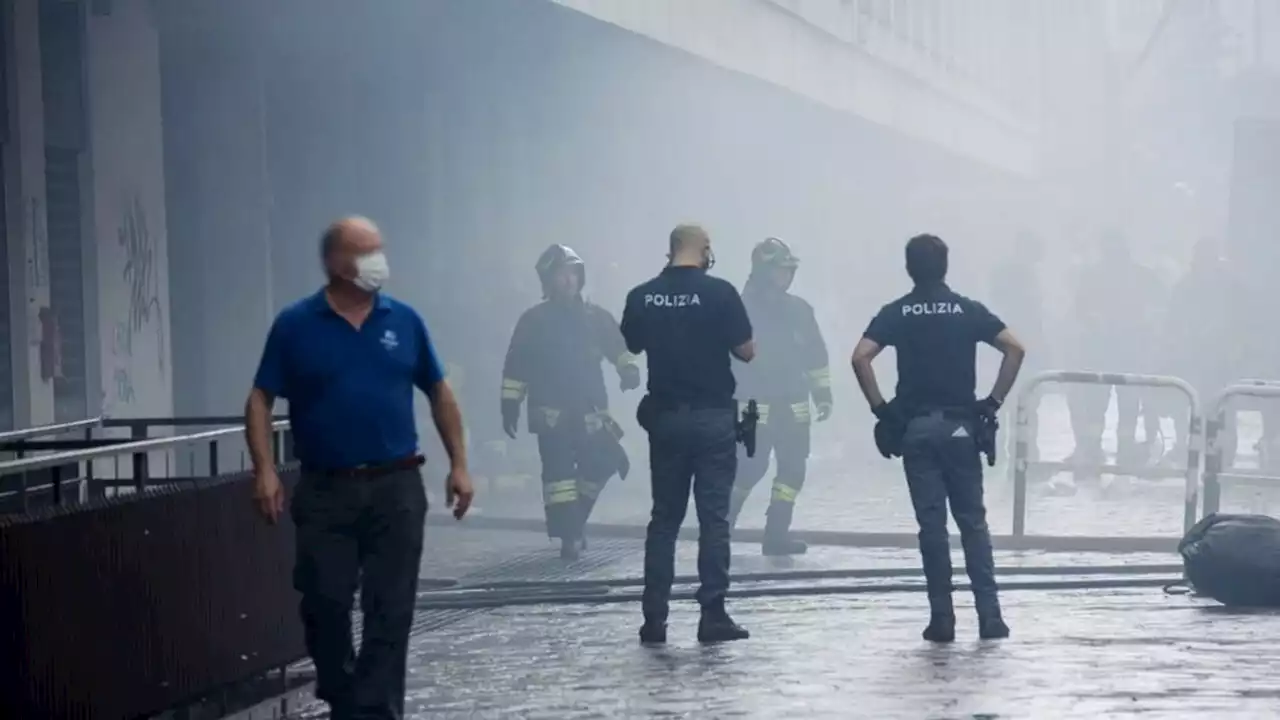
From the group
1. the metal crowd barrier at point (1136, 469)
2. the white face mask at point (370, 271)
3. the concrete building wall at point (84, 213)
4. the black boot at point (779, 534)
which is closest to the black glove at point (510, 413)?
the black boot at point (779, 534)

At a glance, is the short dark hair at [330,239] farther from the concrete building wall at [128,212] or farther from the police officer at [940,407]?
the concrete building wall at [128,212]

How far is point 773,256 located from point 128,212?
4.35 m

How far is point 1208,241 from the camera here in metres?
19.4

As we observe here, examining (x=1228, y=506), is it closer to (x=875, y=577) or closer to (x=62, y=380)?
(x=875, y=577)

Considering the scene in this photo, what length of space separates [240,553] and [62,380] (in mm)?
6491

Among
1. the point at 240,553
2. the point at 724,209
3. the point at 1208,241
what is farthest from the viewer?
the point at 724,209

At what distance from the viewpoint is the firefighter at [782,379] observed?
1359 cm

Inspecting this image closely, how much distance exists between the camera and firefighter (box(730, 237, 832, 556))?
1359 centimetres

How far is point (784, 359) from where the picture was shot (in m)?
13.6

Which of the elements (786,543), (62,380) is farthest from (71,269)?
(786,543)

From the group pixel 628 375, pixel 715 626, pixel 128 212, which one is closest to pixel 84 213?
pixel 128 212

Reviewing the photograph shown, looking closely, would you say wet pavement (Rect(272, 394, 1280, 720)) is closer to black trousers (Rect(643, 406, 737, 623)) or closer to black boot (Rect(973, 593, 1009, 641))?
black boot (Rect(973, 593, 1009, 641))

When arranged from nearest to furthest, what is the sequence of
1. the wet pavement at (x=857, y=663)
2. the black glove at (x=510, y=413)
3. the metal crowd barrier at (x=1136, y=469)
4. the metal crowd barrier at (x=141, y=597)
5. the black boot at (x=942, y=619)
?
the metal crowd barrier at (x=141, y=597) < the wet pavement at (x=857, y=663) < the black boot at (x=942, y=619) < the black glove at (x=510, y=413) < the metal crowd barrier at (x=1136, y=469)

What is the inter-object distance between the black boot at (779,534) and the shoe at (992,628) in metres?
4.07
